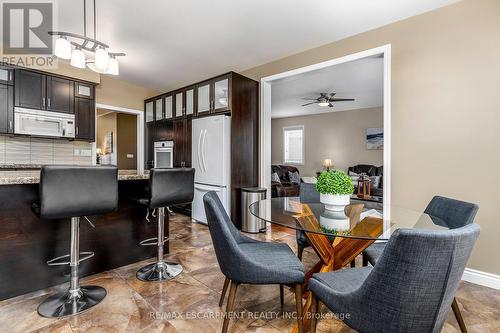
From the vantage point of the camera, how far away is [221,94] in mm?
3924

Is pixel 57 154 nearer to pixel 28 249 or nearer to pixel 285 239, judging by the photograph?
pixel 28 249

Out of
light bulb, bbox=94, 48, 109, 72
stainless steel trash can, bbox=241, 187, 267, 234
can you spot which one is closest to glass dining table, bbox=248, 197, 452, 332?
stainless steel trash can, bbox=241, 187, 267, 234

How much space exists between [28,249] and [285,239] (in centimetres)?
270

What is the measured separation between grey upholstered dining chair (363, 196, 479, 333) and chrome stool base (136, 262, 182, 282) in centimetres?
169

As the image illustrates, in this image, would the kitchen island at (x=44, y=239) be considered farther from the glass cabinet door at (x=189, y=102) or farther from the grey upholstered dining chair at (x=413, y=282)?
the glass cabinet door at (x=189, y=102)

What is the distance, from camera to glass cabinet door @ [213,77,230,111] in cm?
380

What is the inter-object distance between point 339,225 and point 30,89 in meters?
4.52

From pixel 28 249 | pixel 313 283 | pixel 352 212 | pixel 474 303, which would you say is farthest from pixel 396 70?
pixel 28 249

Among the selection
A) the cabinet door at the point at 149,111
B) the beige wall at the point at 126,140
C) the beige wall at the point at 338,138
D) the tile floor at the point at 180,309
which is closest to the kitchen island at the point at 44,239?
the tile floor at the point at 180,309

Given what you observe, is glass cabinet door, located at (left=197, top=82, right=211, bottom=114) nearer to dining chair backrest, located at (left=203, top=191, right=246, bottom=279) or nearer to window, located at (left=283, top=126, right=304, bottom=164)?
dining chair backrest, located at (left=203, top=191, right=246, bottom=279)

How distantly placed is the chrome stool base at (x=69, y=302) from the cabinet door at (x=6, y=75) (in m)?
3.21

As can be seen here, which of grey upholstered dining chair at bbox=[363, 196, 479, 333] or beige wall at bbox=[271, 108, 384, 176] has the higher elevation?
beige wall at bbox=[271, 108, 384, 176]

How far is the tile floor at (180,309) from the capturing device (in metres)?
1.61

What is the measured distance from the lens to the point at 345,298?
3.40 ft
